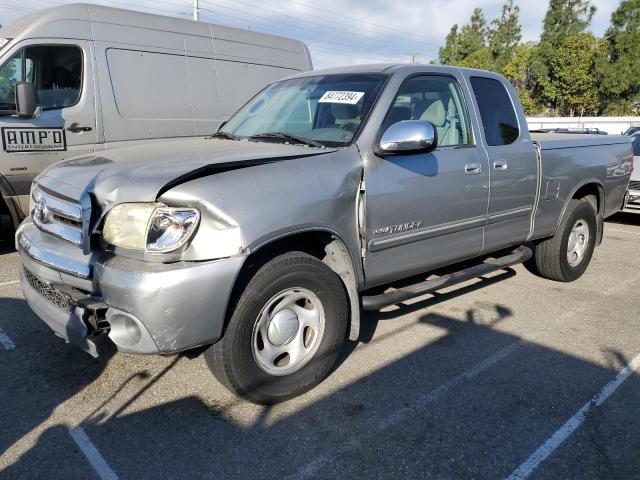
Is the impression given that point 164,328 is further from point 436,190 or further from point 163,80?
point 163,80

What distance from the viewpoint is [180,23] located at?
7340 millimetres

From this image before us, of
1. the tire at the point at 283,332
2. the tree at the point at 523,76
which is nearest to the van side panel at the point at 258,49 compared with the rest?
the tire at the point at 283,332

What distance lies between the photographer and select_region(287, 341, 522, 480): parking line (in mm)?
2596

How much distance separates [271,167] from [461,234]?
5.91 ft

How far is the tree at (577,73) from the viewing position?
45969 millimetres

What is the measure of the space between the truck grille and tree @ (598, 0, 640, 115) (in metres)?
48.9

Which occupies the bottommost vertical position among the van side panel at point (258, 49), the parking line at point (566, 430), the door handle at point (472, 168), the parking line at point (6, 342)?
the parking line at point (566, 430)

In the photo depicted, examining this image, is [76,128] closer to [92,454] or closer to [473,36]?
[92,454]

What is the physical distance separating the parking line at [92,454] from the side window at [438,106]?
2.71 metres

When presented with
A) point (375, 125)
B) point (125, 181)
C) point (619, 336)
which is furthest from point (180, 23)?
point (619, 336)

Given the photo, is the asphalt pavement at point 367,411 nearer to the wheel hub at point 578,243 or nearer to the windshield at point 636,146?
the wheel hub at point 578,243

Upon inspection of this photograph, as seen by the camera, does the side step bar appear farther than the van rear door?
No

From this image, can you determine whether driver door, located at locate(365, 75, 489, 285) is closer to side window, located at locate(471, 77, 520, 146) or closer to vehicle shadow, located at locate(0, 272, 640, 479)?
side window, located at locate(471, 77, 520, 146)

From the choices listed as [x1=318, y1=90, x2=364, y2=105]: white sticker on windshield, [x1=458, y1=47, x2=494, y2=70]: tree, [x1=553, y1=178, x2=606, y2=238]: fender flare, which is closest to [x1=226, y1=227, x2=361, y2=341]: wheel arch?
[x1=318, y1=90, x2=364, y2=105]: white sticker on windshield
